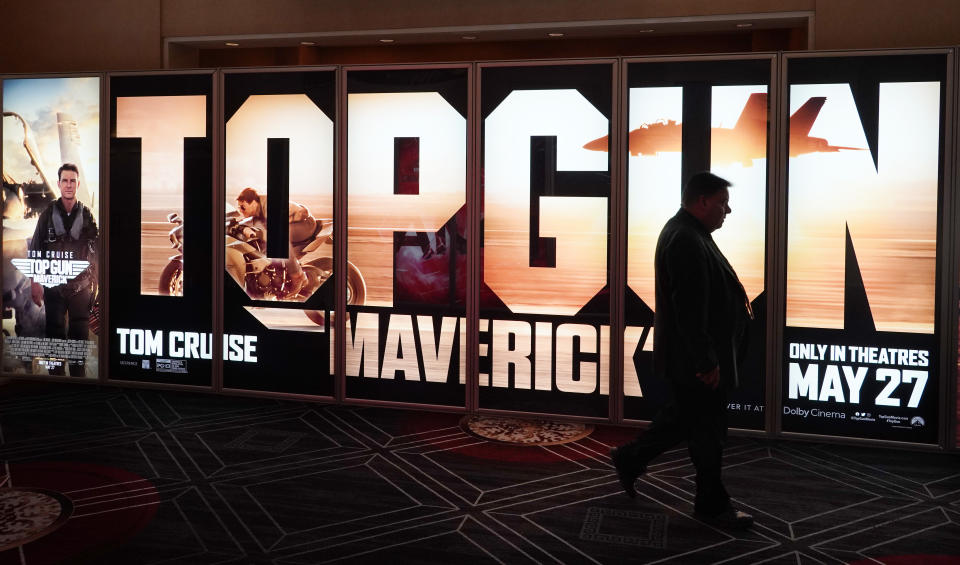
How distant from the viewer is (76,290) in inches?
227

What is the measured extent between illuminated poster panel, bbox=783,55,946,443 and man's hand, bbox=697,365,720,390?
161 centimetres

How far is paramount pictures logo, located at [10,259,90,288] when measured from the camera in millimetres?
5766

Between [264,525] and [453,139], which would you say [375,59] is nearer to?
[453,139]

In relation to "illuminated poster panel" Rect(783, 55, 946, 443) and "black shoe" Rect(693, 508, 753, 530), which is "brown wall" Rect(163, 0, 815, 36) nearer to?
"illuminated poster panel" Rect(783, 55, 946, 443)

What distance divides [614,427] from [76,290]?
13.0 ft

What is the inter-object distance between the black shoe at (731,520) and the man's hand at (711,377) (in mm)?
595

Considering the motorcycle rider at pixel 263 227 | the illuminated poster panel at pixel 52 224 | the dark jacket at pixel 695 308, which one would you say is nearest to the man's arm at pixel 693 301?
the dark jacket at pixel 695 308

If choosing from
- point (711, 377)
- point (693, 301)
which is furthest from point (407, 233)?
point (711, 377)

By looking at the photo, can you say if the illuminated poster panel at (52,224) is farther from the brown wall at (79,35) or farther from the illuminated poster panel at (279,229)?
the illuminated poster panel at (279,229)

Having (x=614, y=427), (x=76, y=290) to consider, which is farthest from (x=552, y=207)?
(x=76, y=290)

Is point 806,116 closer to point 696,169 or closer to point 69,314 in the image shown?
point 696,169

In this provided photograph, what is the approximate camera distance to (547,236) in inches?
197

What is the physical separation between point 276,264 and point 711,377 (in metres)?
3.22

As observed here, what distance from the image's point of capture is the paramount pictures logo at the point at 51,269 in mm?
5766
